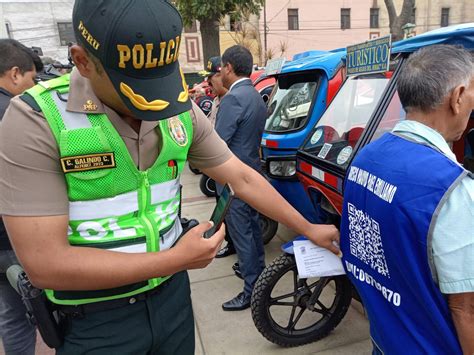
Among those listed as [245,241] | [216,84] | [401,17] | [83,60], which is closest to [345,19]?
[401,17]

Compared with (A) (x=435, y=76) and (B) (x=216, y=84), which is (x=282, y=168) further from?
(A) (x=435, y=76)

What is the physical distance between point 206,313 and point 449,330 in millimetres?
2342

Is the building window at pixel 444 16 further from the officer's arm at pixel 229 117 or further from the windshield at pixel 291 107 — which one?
the officer's arm at pixel 229 117

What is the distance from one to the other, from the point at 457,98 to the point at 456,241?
1.63 feet

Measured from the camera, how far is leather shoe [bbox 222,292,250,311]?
324 centimetres

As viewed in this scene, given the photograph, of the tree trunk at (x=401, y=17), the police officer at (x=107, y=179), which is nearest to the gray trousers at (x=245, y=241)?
the police officer at (x=107, y=179)

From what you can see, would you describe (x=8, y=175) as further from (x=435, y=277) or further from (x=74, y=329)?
(x=435, y=277)

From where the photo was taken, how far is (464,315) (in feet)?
3.85

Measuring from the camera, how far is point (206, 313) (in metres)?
3.25

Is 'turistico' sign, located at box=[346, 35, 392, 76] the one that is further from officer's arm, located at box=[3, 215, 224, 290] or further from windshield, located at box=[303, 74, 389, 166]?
officer's arm, located at box=[3, 215, 224, 290]

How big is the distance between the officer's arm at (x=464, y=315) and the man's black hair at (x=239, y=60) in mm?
2627

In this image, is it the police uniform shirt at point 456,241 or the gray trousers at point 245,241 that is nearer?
the police uniform shirt at point 456,241

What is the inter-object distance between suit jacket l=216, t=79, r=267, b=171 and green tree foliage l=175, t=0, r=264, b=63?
9565 millimetres

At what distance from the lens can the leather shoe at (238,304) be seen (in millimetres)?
3238
